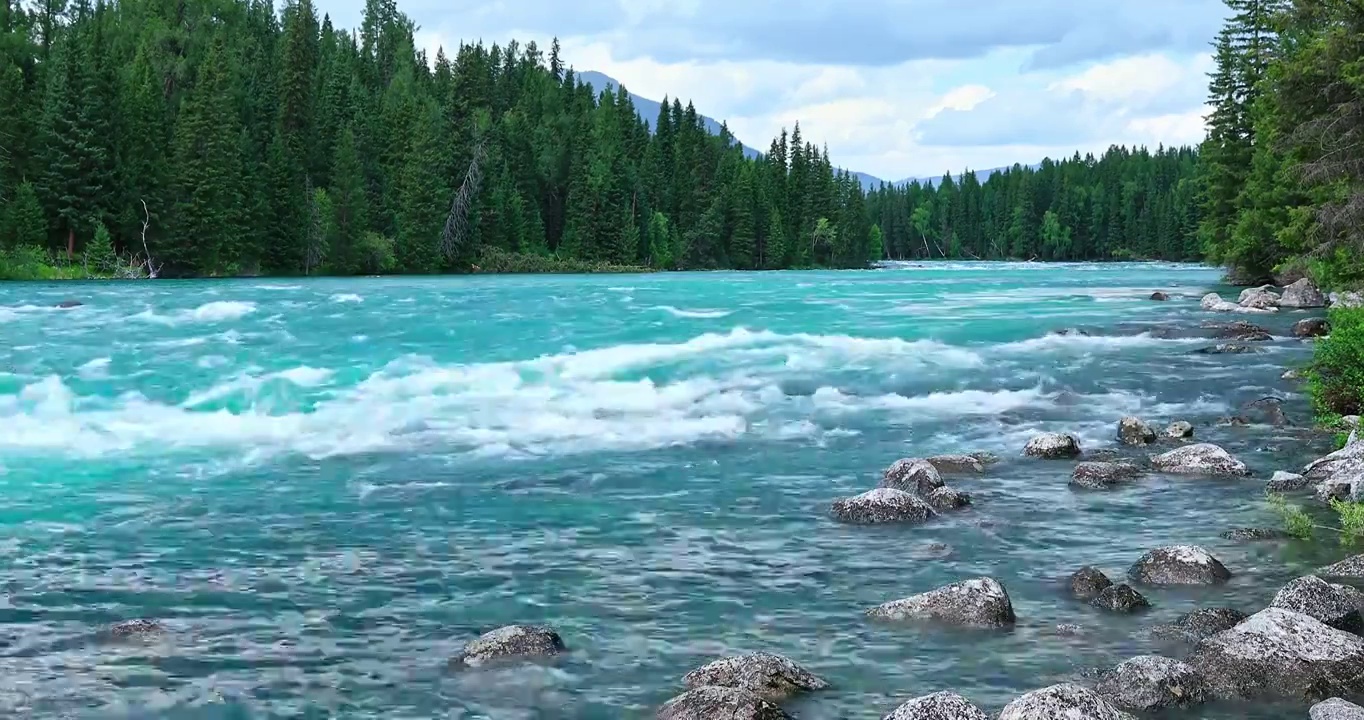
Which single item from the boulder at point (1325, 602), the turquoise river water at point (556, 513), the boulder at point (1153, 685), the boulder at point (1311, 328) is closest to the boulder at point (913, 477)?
the turquoise river water at point (556, 513)

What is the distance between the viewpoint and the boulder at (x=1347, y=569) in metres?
10.8

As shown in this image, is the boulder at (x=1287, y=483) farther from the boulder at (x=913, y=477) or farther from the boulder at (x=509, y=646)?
the boulder at (x=509, y=646)

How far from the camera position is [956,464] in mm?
16906

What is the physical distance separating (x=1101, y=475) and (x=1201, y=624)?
631cm

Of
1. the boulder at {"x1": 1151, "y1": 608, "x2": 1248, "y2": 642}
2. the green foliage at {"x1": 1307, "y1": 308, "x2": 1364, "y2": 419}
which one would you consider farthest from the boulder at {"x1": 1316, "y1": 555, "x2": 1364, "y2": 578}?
the green foliage at {"x1": 1307, "y1": 308, "x2": 1364, "y2": 419}

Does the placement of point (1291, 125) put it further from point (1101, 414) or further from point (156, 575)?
point (156, 575)

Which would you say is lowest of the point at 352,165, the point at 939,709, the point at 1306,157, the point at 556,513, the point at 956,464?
the point at 556,513

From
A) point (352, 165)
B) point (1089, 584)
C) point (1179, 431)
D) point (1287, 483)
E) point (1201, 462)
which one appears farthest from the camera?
point (352, 165)

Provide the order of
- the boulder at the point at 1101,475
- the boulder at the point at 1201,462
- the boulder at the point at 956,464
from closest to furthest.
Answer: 1. the boulder at the point at 1101,475
2. the boulder at the point at 1201,462
3. the boulder at the point at 956,464

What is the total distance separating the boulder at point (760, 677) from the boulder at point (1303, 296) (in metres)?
44.2

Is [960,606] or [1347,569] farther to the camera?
[1347,569]

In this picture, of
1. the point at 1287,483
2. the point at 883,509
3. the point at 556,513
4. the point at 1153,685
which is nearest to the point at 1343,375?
the point at 1287,483

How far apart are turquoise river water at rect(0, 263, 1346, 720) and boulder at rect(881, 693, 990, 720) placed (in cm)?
67

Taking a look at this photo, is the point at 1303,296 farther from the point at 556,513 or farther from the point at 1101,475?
the point at 556,513
